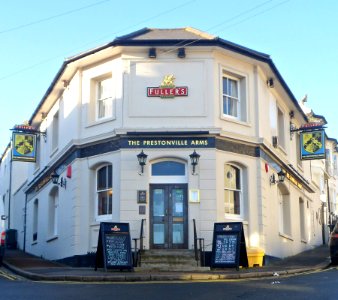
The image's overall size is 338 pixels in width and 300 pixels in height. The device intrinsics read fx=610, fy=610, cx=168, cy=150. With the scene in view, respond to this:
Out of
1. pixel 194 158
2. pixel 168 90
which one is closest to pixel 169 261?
pixel 194 158

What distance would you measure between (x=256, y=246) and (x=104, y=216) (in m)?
5.27

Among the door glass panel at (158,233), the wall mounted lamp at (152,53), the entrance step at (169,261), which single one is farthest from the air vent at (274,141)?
the entrance step at (169,261)

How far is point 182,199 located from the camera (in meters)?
20.1

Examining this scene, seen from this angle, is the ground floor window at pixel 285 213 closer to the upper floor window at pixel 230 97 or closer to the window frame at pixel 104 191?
the upper floor window at pixel 230 97

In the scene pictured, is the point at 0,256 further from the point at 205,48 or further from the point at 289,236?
the point at 289,236

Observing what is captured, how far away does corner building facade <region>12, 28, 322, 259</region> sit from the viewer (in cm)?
1997

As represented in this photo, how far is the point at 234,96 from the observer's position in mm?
21859

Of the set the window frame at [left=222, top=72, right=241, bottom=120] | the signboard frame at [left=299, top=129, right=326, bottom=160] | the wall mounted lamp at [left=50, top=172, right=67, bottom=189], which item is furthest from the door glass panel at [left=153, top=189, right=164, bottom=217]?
the signboard frame at [left=299, top=129, right=326, bottom=160]

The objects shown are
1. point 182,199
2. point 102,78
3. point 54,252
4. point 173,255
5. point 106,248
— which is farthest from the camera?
point 54,252

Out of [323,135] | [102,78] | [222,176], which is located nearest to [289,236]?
[323,135]

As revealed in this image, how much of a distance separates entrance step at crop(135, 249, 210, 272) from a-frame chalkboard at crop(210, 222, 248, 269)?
0.54 metres

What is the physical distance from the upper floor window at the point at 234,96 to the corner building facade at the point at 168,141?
0.04 m

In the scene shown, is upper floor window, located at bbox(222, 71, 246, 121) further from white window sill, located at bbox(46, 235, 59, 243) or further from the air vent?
white window sill, located at bbox(46, 235, 59, 243)

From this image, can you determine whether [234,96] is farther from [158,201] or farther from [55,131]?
[55,131]
